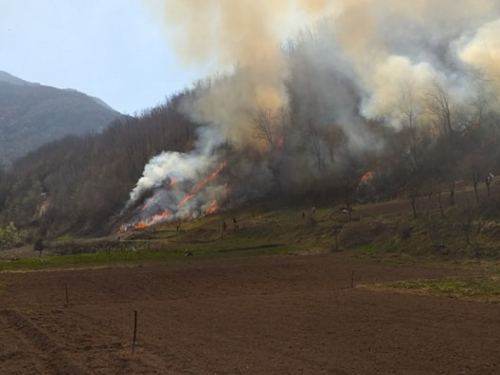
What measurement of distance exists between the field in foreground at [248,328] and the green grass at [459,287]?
1.65 meters

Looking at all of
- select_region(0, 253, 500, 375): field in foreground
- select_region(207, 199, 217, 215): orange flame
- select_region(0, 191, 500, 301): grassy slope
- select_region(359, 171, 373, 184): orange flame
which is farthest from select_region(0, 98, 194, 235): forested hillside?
select_region(0, 253, 500, 375): field in foreground

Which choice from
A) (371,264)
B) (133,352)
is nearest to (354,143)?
(371,264)

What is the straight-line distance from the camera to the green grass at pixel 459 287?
26.8 meters

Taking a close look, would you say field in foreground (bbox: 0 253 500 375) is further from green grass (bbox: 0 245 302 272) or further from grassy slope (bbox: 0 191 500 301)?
green grass (bbox: 0 245 302 272)

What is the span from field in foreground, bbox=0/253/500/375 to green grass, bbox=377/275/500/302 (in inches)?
65.1

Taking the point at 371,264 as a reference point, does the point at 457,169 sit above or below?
above

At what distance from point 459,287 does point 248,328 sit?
14.8 m

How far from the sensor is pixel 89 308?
28281 mm

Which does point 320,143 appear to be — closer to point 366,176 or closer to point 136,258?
point 366,176

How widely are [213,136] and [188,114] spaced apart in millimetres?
42184

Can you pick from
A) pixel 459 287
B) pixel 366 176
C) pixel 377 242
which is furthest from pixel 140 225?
pixel 459 287

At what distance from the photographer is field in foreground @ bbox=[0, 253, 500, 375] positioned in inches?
626

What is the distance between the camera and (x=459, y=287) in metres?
29.3

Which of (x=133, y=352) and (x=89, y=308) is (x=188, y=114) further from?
(x=133, y=352)
